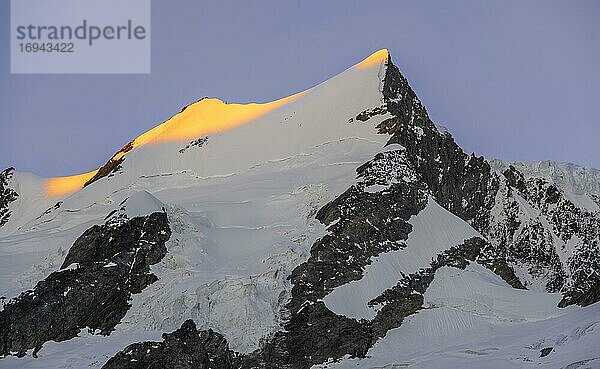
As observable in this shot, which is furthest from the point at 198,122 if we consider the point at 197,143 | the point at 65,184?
the point at 65,184

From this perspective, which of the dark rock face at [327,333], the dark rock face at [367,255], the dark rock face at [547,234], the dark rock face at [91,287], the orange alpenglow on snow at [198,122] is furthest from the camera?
the dark rock face at [547,234]

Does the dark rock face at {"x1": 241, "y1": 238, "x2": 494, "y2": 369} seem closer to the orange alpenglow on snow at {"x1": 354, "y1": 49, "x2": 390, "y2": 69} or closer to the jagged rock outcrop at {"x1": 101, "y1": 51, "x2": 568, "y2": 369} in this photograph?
the jagged rock outcrop at {"x1": 101, "y1": 51, "x2": 568, "y2": 369}

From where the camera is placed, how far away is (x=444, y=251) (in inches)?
2685

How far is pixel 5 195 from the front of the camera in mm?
94500

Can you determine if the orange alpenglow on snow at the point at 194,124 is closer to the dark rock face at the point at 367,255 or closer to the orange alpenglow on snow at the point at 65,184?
the orange alpenglow on snow at the point at 65,184

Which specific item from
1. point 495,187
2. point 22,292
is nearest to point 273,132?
point 495,187

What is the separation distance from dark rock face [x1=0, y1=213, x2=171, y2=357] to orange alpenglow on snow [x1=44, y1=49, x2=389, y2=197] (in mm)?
33252

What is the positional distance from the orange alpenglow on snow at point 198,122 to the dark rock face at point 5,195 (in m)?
3.65

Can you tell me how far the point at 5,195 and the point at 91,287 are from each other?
39021 millimetres

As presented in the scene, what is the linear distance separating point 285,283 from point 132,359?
12.3 m

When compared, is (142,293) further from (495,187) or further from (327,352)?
(495,187)

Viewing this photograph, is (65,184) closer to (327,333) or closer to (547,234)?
(327,333)

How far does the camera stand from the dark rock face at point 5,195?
3568 inches

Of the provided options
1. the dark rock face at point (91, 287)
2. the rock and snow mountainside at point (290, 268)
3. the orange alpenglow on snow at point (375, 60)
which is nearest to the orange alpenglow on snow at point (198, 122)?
the orange alpenglow on snow at point (375, 60)
